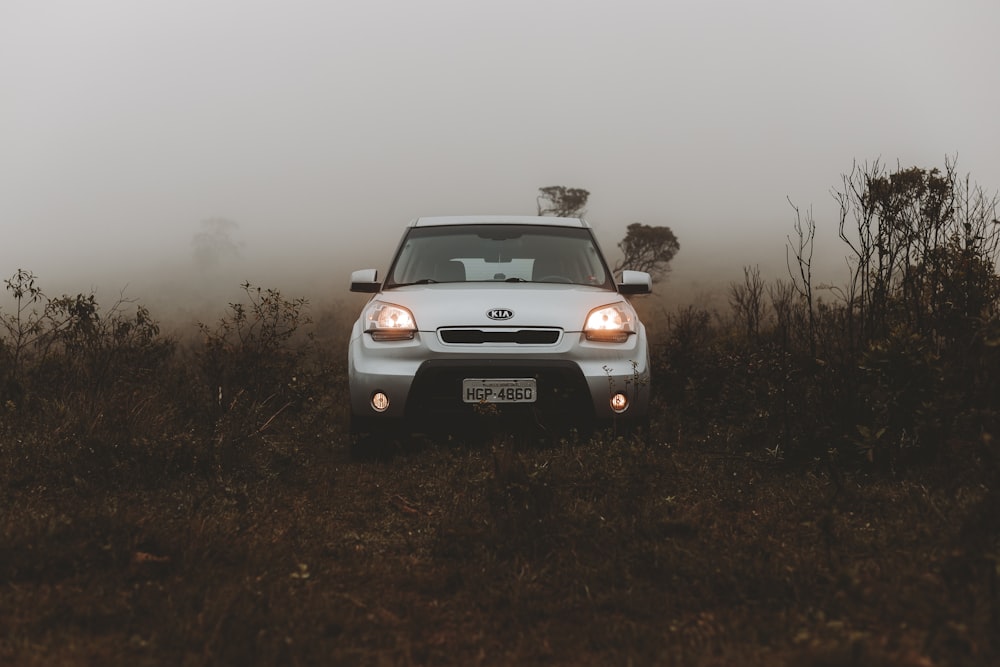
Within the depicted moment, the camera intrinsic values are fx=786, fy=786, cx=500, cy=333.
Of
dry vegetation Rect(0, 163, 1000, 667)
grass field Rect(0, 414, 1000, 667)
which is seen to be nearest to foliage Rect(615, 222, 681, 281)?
dry vegetation Rect(0, 163, 1000, 667)

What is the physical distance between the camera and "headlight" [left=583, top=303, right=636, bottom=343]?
5.15 meters

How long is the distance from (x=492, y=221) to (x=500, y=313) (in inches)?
62.4

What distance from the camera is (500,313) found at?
16.8 feet

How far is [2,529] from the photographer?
3.57 meters

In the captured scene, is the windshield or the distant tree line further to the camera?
the distant tree line

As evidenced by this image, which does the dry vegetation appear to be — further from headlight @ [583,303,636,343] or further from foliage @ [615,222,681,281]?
foliage @ [615,222,681,281]

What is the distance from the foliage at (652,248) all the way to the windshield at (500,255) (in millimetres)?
22252

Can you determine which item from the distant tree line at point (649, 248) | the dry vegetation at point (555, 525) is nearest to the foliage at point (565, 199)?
the distant tree line at point (649, 248)

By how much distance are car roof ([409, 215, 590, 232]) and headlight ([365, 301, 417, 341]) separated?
1421mm

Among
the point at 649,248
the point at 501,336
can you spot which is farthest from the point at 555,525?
the point at 649,248

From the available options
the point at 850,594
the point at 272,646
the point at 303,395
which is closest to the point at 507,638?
the point at 272,646

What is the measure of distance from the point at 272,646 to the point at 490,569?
111 centimetres

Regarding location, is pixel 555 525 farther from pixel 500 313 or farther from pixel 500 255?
pixel 500 255

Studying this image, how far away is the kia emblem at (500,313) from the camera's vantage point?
5098 mm
